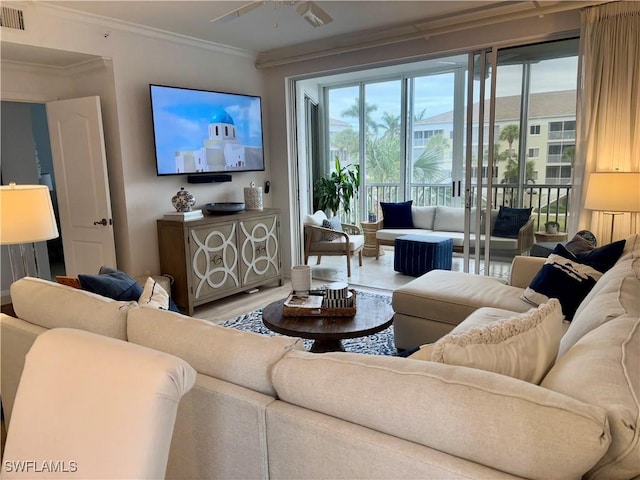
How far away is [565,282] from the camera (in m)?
2.43

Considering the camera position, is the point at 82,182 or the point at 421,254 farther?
the point at 421,254

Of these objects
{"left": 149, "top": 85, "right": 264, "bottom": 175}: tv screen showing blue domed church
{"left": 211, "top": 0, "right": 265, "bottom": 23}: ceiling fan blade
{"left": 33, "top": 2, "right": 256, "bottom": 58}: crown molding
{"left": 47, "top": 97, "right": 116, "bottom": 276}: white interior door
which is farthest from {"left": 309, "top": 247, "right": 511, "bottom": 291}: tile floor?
{"left": 211, "top": 0, "right": 265, "bottom": 23}: ceiling fan blade

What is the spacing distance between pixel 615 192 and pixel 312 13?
226 cm

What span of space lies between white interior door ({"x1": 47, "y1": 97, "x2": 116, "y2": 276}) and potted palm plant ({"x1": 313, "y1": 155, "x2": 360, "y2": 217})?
3684 millimetres

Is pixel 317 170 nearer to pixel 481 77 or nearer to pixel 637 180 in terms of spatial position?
pixel 481 77

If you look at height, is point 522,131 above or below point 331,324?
above

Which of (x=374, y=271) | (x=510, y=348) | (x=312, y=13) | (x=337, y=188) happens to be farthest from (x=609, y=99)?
(x=337, y=188)

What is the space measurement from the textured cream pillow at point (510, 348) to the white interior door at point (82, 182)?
343 cm

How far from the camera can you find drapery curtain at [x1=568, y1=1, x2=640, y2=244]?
10.1 ft

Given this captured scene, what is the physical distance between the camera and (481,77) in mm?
3818

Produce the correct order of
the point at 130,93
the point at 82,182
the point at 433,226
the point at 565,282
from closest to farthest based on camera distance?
the point at 565,282 → the point at 130,93 → the point at 82,182 → the point at 433,226

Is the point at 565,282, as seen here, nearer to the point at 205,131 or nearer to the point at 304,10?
the point at 304,10

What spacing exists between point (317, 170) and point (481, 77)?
13.0 feet

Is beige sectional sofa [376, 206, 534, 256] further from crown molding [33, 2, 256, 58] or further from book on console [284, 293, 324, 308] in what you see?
book on console [284, 293, 324, 308]
